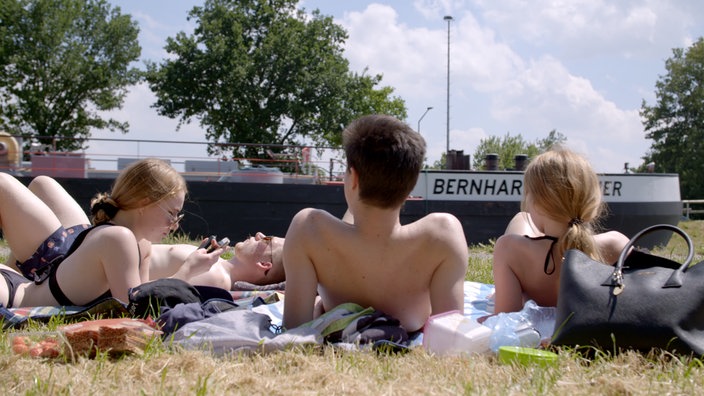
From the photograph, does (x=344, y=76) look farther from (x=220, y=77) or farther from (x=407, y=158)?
(x=407, y=158)

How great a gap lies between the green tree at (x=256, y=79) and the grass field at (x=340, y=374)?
93.9 ft

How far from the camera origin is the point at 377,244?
2387 millimetres

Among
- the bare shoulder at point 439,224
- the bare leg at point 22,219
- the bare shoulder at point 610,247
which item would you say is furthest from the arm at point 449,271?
the bare leg at point 22,219

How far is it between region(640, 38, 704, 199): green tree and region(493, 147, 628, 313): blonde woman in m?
43.6

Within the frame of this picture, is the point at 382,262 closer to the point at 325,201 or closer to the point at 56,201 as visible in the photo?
the point at 56,201

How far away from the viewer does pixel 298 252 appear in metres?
2.38

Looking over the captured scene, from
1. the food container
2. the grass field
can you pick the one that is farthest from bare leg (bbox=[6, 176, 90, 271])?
the food container

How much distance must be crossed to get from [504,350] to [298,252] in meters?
0.83

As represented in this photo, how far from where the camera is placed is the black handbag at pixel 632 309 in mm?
2016

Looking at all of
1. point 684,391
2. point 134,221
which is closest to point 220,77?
point 134,221

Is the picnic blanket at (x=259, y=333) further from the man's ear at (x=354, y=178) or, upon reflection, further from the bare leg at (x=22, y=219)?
the bare leg at (x=22, y=219)

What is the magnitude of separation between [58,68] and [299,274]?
3177cm

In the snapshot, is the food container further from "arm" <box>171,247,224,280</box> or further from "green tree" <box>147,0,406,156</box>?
"green tree" <box>147,0,406,156</box>

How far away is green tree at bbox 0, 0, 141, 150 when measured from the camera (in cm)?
2970
